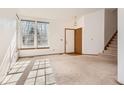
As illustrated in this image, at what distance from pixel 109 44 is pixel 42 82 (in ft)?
19.9

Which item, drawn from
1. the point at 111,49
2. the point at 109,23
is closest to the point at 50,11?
the point at 109,23

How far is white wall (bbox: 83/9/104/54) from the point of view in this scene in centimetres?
774

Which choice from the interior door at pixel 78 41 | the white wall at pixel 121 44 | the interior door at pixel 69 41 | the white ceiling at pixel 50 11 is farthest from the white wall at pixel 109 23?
the white wall at pixel 121 44

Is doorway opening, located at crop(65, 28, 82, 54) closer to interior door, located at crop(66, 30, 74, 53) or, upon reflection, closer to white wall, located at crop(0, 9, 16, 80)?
interior door, located at crop(66, 30, 74, 53)

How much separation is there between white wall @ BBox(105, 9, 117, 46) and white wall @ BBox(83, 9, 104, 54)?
297mm

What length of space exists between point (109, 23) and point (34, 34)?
4.98 meters

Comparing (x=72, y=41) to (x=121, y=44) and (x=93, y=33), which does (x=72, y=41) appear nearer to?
(x=93, y=33)

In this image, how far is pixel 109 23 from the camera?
7980 mm

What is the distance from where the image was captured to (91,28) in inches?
315

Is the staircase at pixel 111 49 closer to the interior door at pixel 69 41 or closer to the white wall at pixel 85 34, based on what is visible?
the white wall at pixel 85 34

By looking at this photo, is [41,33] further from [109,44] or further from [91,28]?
[109,44]

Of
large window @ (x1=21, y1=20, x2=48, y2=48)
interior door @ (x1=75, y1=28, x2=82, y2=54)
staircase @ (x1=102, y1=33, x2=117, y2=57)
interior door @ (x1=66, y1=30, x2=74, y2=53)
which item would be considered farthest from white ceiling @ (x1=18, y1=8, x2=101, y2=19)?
staircase @ (x1=102, y1=33, x2=117, y2=57)

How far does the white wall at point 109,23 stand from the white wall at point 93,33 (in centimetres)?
30
